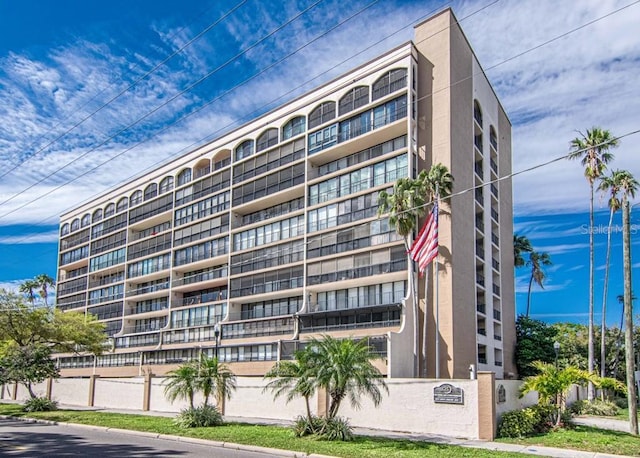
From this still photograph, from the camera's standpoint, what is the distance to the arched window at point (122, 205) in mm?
72806

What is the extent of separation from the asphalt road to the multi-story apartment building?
30.3 ft

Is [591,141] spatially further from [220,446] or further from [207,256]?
[220,446]

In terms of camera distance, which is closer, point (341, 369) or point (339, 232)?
point (341, 369)

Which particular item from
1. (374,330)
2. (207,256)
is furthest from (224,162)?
(374,330)

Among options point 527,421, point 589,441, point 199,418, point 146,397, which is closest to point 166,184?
point 146,397

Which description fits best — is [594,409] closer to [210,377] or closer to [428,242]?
[428,242]

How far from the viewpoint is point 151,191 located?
6919 centimetres

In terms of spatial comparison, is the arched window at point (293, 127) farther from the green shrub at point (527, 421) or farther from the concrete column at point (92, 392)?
the green shrub at point (527, 421)

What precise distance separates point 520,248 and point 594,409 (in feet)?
90.1

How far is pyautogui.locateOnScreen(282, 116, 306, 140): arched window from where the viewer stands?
169ft

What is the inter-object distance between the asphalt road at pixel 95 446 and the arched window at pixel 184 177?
131ft

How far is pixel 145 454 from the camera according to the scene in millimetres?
18516

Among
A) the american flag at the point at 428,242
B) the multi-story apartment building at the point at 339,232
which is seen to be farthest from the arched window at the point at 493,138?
the american flag at the point at 428,242

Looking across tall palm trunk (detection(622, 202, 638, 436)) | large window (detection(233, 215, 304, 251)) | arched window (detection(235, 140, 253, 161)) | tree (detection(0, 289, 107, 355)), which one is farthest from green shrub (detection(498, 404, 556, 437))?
arched window (detection(235, 140, 253, 161))
